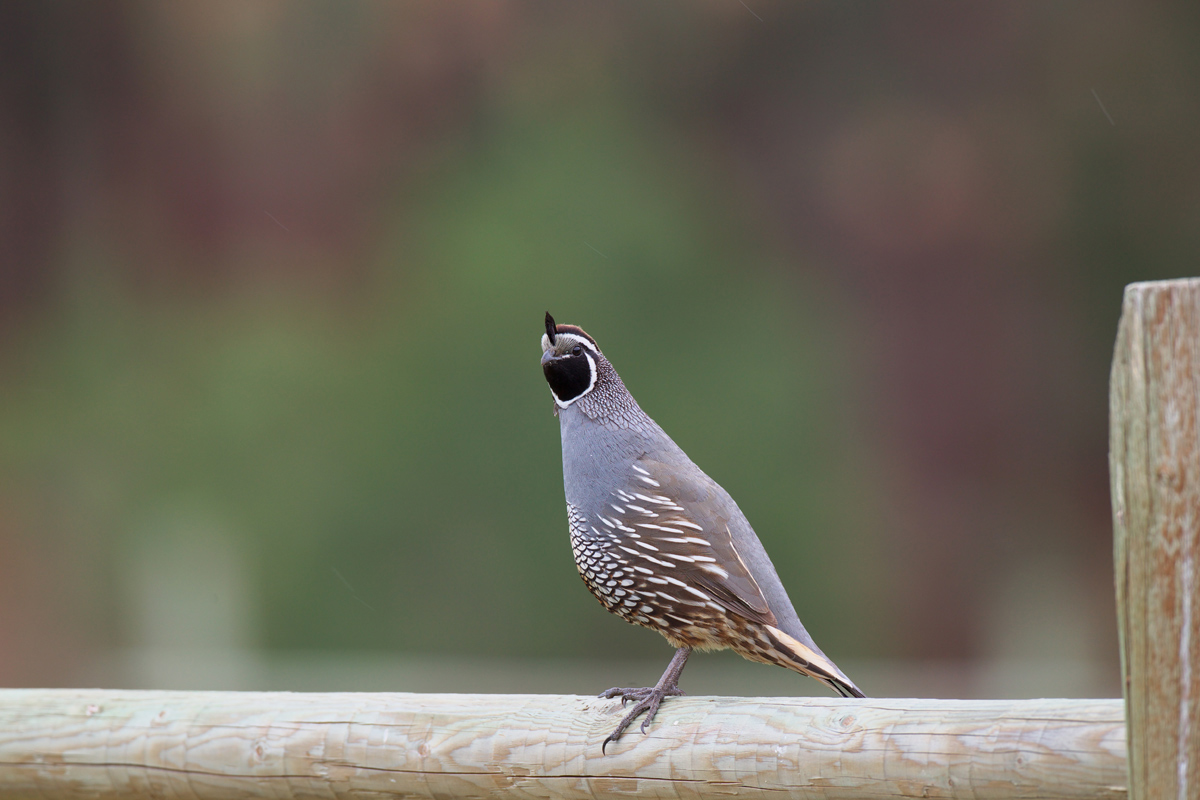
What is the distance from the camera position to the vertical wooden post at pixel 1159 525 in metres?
1.15

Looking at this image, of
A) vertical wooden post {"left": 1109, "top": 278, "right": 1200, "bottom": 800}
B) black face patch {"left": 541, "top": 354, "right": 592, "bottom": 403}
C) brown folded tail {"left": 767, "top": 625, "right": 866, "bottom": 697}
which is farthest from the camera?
black face patch {"left": 541, "top": 354, "right": 592, "bottom": 403}

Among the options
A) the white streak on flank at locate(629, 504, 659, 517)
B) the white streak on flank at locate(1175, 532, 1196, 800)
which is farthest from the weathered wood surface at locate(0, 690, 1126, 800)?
the white streak on flank at locate(629, 504, 659, 517)

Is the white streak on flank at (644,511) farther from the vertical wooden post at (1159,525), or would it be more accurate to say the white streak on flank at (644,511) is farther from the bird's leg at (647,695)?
the vertical wooden post at (1159,525)

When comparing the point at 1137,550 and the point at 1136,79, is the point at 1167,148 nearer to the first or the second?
the point at 1136,79

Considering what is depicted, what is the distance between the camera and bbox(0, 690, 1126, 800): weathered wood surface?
1524 millimetres

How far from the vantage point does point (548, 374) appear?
2.71 meters

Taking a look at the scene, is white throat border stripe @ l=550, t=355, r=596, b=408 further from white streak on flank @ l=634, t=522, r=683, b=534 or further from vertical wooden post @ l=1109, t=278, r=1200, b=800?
vertical wooden post @ l=1109, t=278, r=1200, b=800

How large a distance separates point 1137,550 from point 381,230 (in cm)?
551

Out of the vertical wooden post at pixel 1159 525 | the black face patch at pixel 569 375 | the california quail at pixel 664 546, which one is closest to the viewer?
the vertical wooden post at pixel 1159 525

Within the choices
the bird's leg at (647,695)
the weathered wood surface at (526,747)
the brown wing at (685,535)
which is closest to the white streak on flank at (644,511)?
the brown wing at (685,535)

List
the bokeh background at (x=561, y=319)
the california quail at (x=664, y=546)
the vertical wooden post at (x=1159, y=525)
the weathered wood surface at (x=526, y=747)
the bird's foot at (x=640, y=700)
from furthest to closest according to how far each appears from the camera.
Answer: the bokeh background at (x=561, y=319) < the california quail at (x=664, y=546) < the bird's foot at (x=640, y=700) < the weathered wood surface at (x=526, y=747) < the vertical wooden post at (x=1159, y=525)

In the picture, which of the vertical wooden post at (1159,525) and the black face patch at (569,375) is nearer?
the vertical wooden post at (1159,525)

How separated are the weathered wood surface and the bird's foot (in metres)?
0.02

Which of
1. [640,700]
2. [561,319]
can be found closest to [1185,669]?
[640,700]
